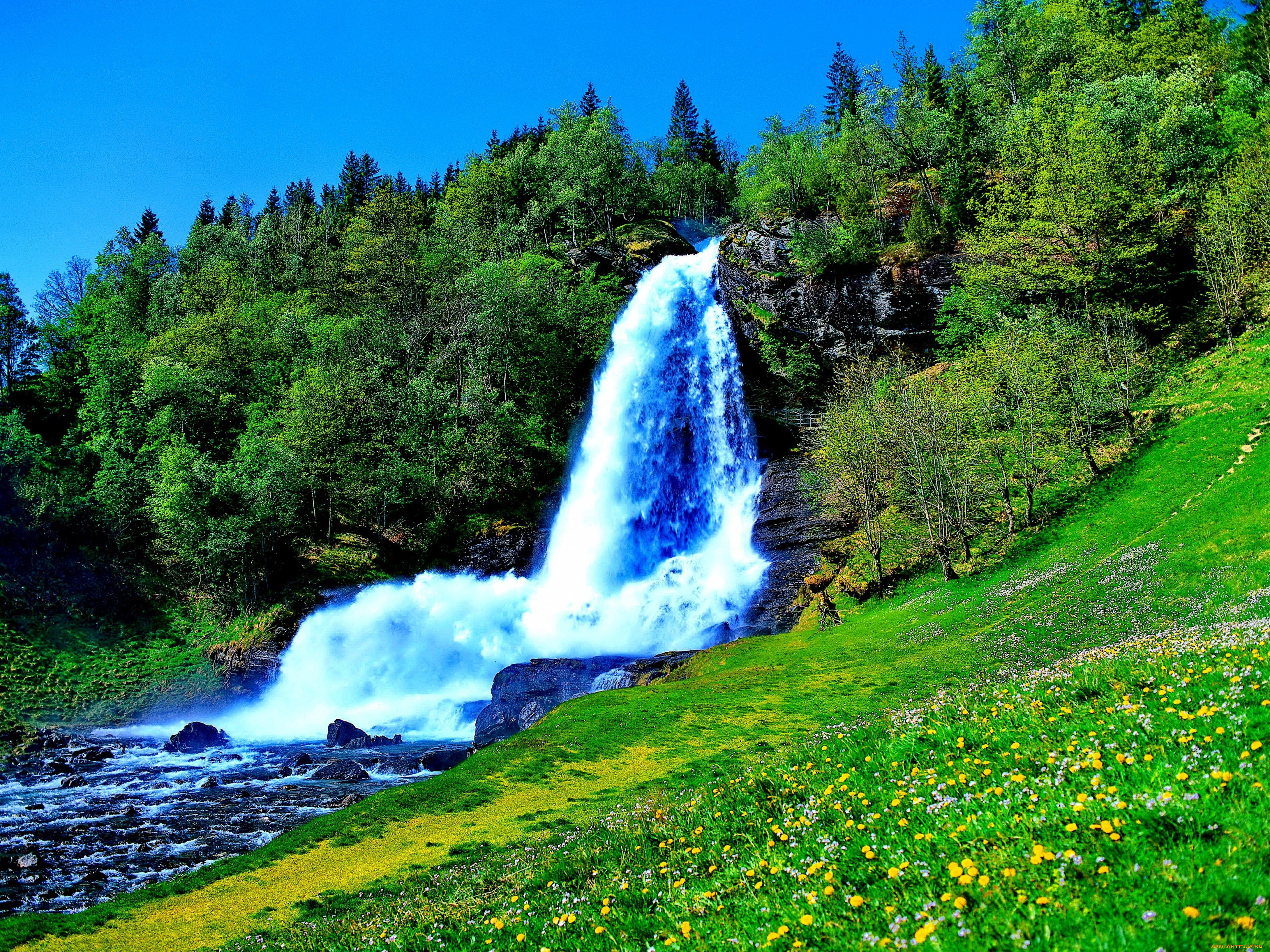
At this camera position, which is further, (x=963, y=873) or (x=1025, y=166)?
(x=1025, y=166)

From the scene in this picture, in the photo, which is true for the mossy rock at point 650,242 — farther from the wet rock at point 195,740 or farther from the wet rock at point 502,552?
the wet rock at point 195,740

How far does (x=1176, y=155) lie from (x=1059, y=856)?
5532 cm

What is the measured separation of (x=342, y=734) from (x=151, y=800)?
10.6 m

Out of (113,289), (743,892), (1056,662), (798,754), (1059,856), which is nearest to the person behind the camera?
(1059,856)

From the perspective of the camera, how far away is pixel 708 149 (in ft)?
365

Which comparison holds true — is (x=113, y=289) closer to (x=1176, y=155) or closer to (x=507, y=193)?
(x=507, y=193)

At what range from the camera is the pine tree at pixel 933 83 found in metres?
73.0

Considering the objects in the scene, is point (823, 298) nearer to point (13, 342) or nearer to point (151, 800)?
point (151, 800)

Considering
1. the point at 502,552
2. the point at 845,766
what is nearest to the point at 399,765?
the point at 502,552

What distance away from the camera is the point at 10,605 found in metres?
40.8

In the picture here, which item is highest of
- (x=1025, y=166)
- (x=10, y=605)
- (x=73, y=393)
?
(x=73, y=393)

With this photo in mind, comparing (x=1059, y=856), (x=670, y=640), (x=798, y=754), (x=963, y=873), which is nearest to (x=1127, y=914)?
(x=1059, y=856)

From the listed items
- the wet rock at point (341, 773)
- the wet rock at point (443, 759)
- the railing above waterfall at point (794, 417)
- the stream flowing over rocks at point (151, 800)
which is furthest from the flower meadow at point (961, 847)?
the railing above waterfall at point (794, 417)

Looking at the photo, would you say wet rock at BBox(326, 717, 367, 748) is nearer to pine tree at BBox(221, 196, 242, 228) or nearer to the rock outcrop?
the rock outcrop
